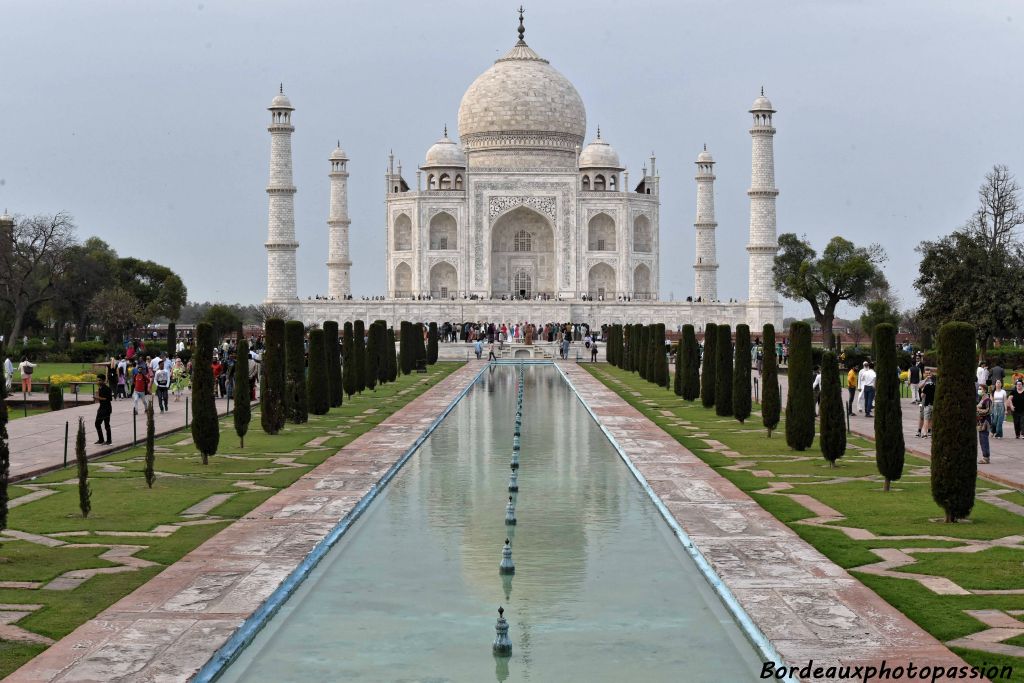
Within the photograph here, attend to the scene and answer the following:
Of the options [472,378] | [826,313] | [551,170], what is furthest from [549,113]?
[472,378]

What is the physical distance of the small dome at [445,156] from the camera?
47.9 metres

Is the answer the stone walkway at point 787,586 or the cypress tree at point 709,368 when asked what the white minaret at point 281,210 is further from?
the stone walkway at point 787,586

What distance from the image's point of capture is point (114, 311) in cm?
3594

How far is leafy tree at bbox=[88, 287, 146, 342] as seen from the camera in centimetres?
3603

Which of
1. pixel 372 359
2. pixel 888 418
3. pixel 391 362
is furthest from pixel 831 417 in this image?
pixel 391 362

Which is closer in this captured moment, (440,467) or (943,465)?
(943,465)

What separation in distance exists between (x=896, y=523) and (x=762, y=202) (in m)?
33.6

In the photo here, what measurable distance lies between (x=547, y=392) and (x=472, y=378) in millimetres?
4060

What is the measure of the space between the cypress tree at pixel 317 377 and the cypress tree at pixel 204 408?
499cm

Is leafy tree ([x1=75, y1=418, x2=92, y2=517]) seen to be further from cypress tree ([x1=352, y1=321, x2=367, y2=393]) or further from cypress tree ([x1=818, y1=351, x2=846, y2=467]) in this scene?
cypress tree ([x1=352, y1=321, x2=367, y2=393])

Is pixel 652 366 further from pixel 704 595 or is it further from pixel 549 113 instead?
pixel 549 113

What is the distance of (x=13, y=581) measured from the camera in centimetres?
659

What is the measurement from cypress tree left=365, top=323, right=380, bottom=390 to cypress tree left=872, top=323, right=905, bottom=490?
1313 centimetres

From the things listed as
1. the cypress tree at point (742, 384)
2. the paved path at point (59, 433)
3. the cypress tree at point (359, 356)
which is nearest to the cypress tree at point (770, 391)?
the cypress tree at point (742, 384)
